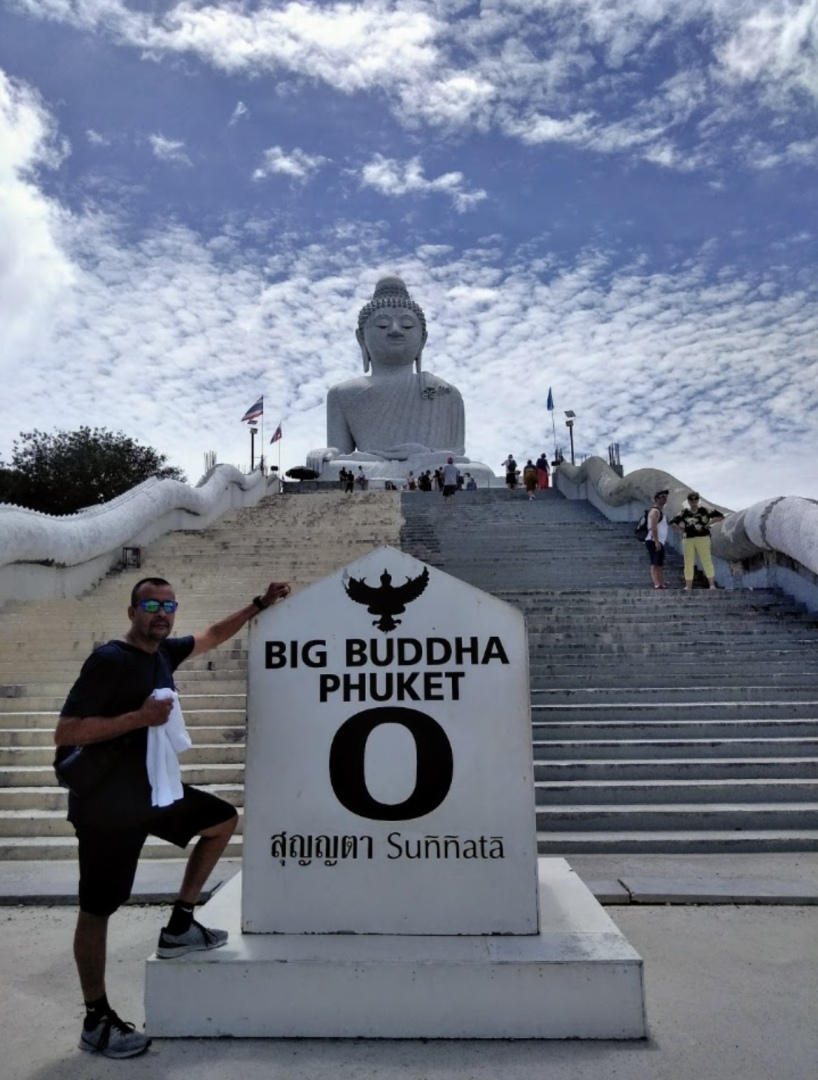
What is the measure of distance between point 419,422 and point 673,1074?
31.5m

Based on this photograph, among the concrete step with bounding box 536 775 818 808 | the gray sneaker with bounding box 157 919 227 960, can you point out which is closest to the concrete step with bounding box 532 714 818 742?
the concrete step with bounding box 536 775 818 808

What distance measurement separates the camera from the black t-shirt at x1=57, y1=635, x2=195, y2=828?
289 centimetres

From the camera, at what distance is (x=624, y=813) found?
17.7 ft

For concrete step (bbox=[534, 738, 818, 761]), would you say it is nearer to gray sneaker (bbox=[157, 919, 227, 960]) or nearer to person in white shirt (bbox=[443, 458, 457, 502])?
gray sneaker (bbox=[157, 919, 227, 960])

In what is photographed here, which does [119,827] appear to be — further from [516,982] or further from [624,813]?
[624,813]

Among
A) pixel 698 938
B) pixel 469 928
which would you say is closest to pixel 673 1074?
→ pixel 469 928

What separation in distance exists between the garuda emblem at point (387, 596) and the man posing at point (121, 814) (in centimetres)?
67

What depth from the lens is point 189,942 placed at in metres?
2.96

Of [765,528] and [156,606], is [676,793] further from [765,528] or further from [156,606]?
[765,528]

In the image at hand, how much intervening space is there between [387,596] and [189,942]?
4.37ft

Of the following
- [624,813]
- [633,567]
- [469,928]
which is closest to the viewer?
[469,928]

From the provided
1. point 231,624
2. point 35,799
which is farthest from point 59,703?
point 231,624

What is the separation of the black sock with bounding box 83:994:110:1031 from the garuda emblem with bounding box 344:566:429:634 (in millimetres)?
1487

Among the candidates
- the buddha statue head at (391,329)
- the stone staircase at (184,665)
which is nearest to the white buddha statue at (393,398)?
the buddha statue head at (391,329)
